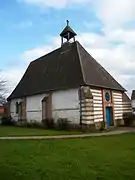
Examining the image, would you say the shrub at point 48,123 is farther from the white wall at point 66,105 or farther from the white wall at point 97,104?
the white wall at point 97,104

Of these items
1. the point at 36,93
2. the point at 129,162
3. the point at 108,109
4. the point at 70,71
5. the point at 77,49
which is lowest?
the point at 129,162

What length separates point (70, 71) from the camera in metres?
27.8

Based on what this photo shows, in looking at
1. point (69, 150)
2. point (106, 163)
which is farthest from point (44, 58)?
point (106, 163)

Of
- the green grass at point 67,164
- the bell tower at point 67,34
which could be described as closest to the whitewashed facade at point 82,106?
→ the bell tower at point 67,34

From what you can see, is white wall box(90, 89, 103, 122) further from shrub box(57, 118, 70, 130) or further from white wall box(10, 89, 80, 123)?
shrub box(57, 118, 70, 130)

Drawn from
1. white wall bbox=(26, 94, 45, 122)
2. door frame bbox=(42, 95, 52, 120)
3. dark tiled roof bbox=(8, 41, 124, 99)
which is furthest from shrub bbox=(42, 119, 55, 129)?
dark tiled roof bbox=(8, 41, 124, 99)

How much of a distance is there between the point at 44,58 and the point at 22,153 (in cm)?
2515

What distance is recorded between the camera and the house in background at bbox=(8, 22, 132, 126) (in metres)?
25.2

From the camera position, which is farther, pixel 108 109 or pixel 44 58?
pixel 44 58

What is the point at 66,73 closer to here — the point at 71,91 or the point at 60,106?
the point at 71,91

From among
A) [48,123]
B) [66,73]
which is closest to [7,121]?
[48,123]

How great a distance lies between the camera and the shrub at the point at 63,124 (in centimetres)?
2593

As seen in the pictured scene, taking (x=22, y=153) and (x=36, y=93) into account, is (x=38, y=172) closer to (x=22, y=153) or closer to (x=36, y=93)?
(x=22, y=153)

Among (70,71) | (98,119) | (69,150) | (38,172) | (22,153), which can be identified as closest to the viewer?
(38,172)
